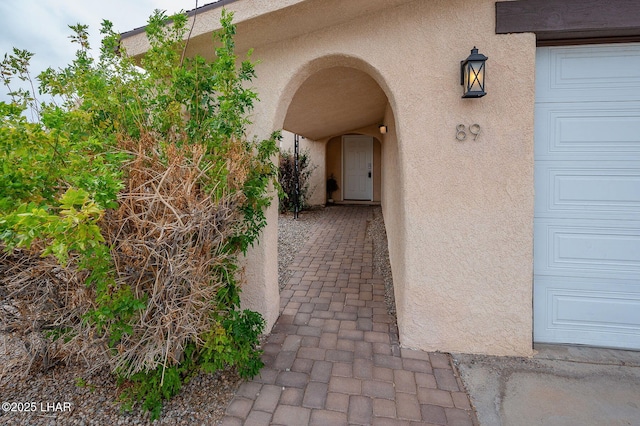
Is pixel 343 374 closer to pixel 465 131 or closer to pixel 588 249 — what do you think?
pixel 465 131

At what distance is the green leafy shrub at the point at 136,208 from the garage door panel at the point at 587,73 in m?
2.93

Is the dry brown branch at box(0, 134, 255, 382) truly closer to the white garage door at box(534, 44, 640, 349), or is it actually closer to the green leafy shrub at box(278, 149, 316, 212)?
the white garage door at box(534, 44, 640, 349)

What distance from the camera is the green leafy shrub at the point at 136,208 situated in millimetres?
1787

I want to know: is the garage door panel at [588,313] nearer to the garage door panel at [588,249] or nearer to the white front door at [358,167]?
the garage door panel at [588,249]

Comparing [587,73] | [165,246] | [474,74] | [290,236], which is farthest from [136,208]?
[290,236]

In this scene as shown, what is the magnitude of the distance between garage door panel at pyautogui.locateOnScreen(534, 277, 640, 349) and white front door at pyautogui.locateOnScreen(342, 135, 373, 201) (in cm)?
1050

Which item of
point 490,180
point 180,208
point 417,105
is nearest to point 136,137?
point 180,208

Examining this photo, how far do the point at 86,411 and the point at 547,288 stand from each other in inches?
170

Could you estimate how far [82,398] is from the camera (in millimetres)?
2449

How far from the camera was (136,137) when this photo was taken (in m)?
2.32

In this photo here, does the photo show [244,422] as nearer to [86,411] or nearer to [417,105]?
[86,411]

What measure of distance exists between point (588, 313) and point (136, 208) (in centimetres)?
424

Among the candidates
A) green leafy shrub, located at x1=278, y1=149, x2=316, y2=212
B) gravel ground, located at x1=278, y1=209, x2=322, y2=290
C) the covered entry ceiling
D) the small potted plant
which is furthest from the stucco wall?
the small potted plant

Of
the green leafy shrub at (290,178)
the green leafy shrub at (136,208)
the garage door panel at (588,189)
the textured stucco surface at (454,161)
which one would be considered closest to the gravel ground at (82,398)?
the green leafy shrub at (136,208)
